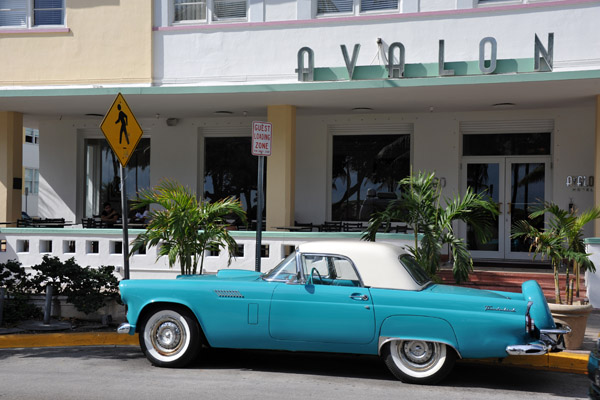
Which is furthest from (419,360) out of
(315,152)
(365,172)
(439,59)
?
(315,152)

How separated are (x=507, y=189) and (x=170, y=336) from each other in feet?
32.7

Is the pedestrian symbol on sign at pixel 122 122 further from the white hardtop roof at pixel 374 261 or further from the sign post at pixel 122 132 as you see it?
the white hardtop roof at pixel 374 261

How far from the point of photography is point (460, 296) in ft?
23.4

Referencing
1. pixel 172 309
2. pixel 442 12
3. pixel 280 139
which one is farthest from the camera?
pixel 280 139

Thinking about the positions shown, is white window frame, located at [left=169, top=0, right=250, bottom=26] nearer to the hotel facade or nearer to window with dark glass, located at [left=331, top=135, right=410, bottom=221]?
the hotel facade

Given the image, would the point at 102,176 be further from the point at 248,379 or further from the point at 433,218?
the point at 248,379

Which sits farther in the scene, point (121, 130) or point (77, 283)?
point (77, 283)

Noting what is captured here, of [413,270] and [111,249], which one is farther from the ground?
[413,270]

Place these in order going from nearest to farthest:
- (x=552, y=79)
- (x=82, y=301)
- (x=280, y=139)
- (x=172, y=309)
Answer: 1. (x=172, y=309)
2. (x=82, y=301)
3. (x=552, y=79)
4. (x=280, y=139)

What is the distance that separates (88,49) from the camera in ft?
49.0

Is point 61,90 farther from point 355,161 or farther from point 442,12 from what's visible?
point 442,12

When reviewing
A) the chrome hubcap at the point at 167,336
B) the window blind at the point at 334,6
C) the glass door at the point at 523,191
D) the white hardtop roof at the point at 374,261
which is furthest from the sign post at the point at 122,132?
the glass door at the point at 523,191

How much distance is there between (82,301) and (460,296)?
5708 mm

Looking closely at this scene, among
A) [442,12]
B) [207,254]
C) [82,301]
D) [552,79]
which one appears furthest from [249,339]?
[442,12]
